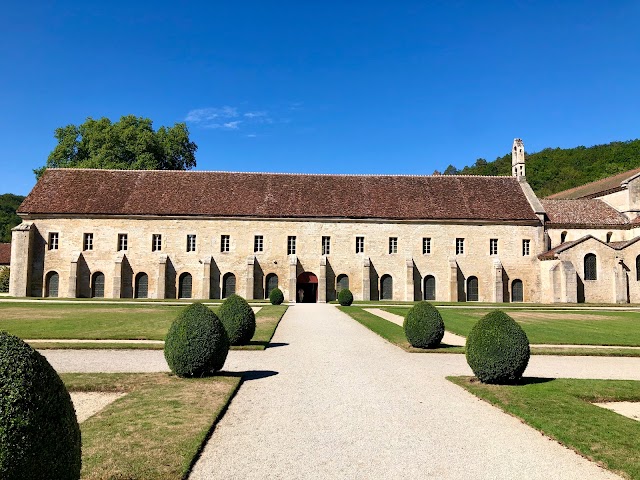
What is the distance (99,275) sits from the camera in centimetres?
4056

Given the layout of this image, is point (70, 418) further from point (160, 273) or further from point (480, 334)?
point (160, 273)

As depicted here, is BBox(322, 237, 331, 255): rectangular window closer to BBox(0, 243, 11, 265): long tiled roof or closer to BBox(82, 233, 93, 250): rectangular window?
BBox(82, 233, 93, 250): rectangular window

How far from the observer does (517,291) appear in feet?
138

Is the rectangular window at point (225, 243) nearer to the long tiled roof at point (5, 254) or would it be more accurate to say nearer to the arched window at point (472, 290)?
the arched window at point (472, 290)

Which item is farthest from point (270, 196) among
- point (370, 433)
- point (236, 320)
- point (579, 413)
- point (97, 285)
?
point (370, 433)

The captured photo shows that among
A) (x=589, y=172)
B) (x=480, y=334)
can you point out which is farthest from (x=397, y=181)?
(x=589, y=172)

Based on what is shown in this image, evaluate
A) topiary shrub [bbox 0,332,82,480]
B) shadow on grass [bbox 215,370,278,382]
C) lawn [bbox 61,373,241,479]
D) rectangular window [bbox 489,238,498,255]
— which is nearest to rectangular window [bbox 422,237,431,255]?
rectangular window [bbox 489,238,498,255]

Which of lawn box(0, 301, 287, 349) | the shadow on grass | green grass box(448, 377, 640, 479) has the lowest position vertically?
green grass box(448, 377, 640, 479)

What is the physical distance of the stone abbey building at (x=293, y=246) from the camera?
40.2 metres

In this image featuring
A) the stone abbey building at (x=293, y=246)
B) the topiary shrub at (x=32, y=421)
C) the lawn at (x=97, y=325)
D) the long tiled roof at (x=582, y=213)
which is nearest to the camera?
the topiary shrub at (x=32, y=421)

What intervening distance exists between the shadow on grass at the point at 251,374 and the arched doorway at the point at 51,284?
34456 mm

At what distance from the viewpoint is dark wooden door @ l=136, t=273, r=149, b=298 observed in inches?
1599

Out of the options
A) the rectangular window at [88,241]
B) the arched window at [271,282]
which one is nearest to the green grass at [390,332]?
the arched window at [271,282]

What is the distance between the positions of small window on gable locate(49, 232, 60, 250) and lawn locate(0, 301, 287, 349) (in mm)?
16228
